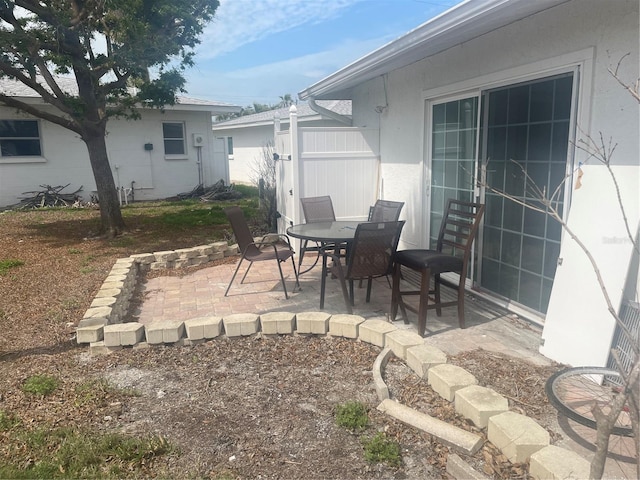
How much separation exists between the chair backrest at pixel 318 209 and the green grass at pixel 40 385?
366 cm

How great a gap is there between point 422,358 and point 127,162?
13.1 m

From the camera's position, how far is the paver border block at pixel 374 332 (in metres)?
3.54

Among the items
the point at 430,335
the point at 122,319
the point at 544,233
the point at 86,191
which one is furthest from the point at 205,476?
the point at 86,191

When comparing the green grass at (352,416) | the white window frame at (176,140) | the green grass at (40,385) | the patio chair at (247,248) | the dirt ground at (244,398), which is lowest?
the dirt ground at (244,398)

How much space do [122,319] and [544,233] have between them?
3.84 metres

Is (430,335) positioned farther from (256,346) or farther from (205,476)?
(205,476)

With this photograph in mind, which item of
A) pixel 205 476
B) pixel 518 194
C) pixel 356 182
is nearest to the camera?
pixel 205 476

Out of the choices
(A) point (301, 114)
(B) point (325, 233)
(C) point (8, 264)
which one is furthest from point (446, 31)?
(A) point (301, 114)

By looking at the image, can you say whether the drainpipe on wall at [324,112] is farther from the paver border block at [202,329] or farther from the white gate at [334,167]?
the paver border block at [202,329]

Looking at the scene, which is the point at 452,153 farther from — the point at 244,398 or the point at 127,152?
the point at 127,152

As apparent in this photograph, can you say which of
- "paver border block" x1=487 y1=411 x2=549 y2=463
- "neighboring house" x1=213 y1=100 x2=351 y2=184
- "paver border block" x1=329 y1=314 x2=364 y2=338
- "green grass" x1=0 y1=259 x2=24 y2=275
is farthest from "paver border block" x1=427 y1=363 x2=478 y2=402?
"neighboring house" x1=213 y1=100 x2=351 y2=184

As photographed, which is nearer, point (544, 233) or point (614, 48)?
point (614, 48)

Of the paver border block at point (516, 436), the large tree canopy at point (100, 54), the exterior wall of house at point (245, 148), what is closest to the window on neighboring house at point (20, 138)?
the large tree canopy at point (100, 54)

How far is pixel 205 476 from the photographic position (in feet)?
7.18
